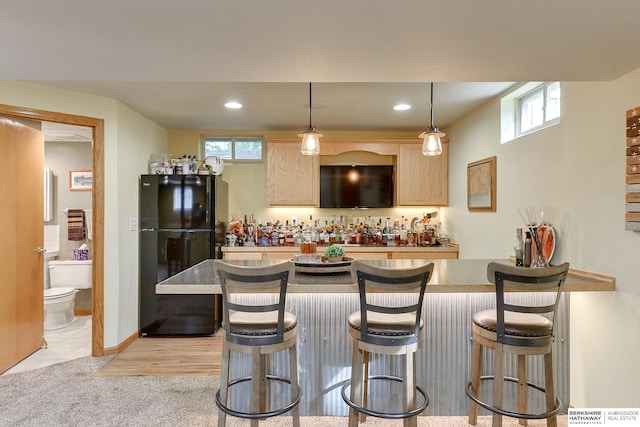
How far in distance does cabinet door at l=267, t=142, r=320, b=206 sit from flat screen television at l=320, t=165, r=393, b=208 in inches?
7.3

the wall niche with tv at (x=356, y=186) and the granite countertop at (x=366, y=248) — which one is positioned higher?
the wall niche with tv at (x=356, y=186)

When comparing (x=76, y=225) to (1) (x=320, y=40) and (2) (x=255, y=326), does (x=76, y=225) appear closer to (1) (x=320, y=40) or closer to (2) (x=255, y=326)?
(2) (x=255, y=326)

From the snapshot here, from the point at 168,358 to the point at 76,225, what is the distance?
2594 mm

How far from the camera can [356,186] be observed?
15.9 feet

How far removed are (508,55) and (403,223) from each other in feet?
10.8

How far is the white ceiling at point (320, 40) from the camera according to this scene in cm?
144

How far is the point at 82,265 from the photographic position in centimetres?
455

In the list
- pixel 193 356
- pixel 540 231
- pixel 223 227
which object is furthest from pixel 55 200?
pixel 540 231

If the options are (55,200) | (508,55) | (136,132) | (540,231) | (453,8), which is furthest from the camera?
(55,200)

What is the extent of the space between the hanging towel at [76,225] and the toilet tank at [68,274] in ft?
1.32

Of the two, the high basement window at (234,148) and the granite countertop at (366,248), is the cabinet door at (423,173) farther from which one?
the high basement window at (234,148)

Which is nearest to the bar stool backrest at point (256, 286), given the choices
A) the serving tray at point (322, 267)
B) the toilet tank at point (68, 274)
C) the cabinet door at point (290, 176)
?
the serving tray at point (322, 267)

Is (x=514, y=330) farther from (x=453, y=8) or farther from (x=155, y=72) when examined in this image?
(x=155, y=72)

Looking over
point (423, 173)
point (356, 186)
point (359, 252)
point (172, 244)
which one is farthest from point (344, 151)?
point (172, 244)
